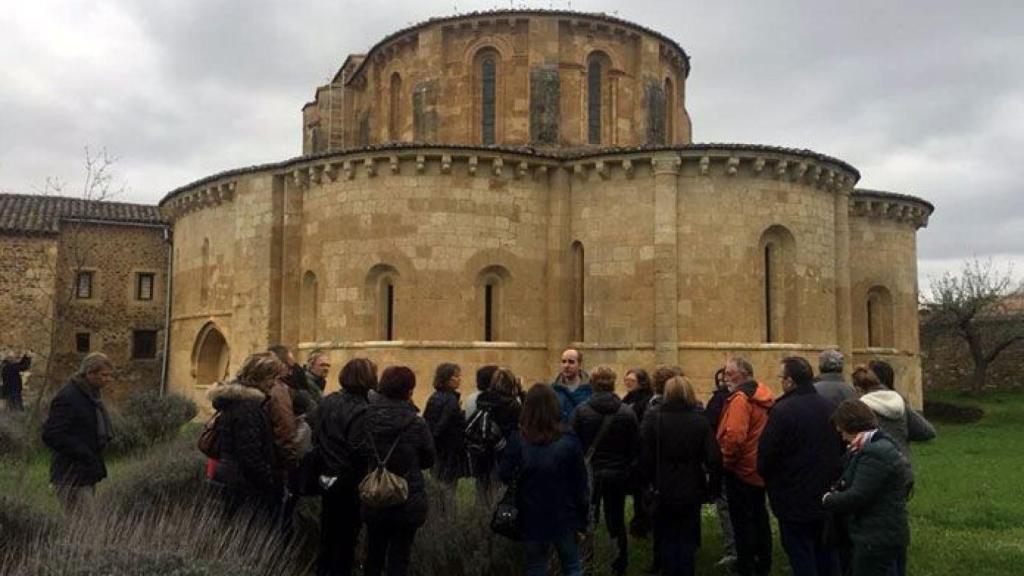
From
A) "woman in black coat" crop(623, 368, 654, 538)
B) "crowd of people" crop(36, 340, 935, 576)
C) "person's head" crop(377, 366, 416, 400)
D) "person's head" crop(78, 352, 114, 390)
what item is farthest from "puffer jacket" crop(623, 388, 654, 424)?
"person's head" crop(78, 352, 114, 390)

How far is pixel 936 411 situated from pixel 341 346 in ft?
68.5

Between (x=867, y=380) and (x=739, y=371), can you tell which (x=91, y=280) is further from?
(x=867, y=380)

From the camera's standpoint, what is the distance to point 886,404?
6699 millimetres

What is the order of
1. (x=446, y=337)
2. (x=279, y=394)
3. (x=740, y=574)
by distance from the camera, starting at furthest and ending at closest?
1. (x=446, y=337)
2. (x=740, y=574)
3. (x=279, y=394)

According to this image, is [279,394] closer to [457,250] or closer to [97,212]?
[457,250]

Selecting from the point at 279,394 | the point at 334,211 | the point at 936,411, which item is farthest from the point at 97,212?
the point at 936,411

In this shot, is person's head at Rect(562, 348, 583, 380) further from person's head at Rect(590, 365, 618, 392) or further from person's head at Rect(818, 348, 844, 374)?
person's head at Rect(818, 348, 844, 374)

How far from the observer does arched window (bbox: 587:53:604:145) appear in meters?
22.3

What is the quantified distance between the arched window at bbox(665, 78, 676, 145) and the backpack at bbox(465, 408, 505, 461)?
58.8 feet

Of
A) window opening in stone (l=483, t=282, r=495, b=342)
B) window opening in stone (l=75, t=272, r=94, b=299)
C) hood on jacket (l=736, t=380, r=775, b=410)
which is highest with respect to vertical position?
window opening in stone (l=75, t=272, r=94, b=299)

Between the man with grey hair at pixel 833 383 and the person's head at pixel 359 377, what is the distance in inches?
141

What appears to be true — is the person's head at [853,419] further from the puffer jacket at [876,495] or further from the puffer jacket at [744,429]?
the puffer jacket at [744,429]

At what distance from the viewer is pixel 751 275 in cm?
1842

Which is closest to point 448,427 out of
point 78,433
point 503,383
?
point 503,383
